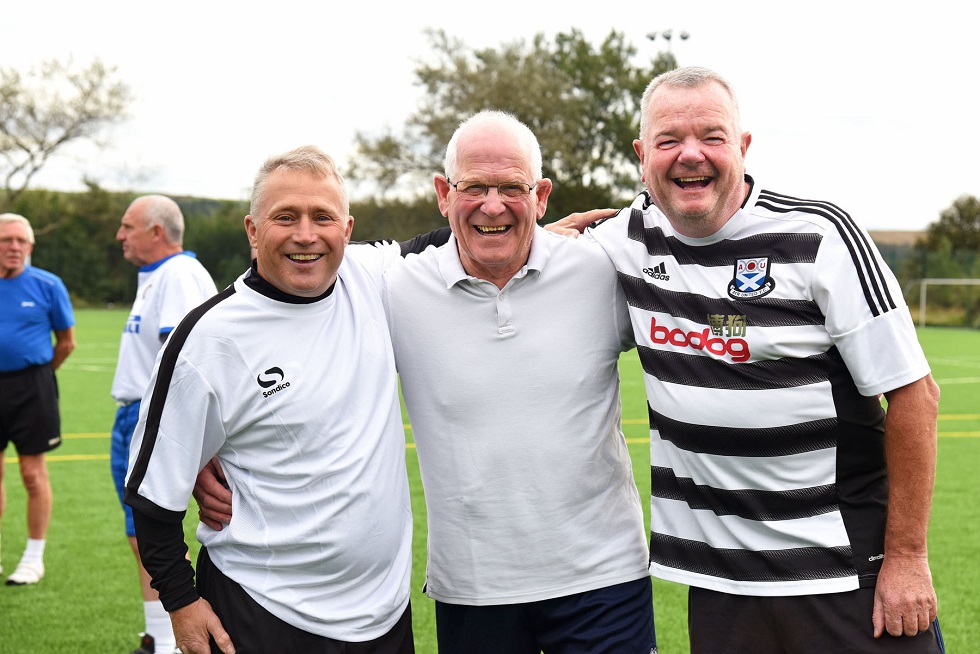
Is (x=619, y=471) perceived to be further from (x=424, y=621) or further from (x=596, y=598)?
(x=424, y=621)

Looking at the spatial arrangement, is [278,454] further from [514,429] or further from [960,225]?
[960,225]

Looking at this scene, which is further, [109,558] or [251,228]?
[109,558]

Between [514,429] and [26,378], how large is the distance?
5.10m

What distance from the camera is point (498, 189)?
10.3ft

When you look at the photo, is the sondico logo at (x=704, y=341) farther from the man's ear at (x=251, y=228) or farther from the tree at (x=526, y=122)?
the tree at (x=526, y=122)

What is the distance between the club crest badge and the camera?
286 cm

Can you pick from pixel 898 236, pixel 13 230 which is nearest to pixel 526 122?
pixel 898 236

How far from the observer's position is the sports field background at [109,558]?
545 centimetres

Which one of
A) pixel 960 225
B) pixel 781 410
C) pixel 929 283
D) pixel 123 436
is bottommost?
pixel 929 283

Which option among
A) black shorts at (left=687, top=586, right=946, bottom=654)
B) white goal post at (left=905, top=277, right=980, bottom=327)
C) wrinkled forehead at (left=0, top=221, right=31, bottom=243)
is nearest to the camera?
black shorts at (left=687, top=586, right=946, bottom=654)

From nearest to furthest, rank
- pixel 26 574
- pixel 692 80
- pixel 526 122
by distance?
pixel 692 80 < pixel 26 574 < pixel 526 122

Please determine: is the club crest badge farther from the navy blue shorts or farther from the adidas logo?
the navy blue shorts

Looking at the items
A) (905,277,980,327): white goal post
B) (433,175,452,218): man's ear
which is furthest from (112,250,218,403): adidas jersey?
(905,277,980,327): white goal post

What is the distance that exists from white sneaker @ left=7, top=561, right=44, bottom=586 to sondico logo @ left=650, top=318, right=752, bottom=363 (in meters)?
5.22
